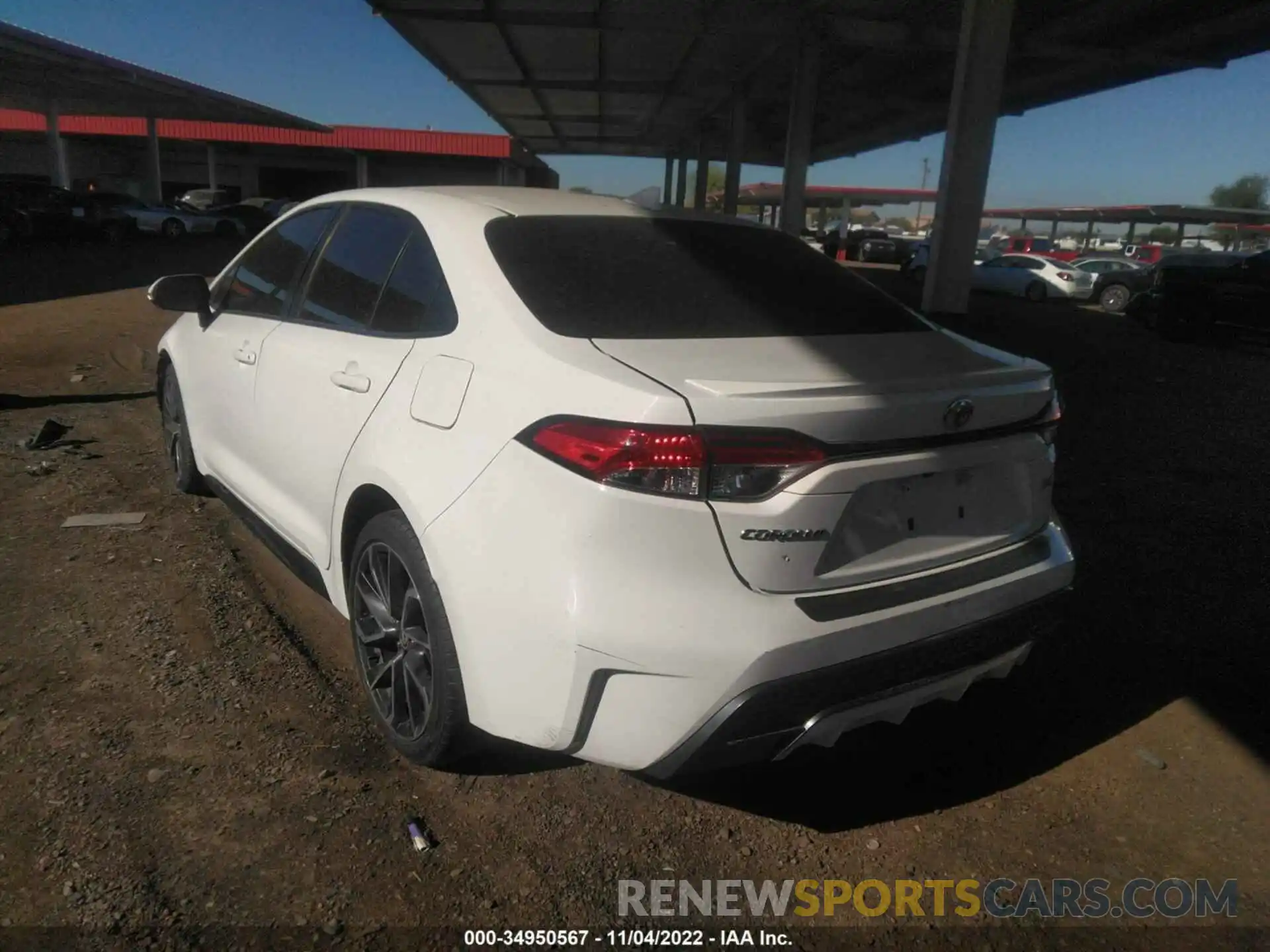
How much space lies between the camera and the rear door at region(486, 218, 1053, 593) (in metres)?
1.90

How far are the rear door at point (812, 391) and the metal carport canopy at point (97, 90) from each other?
23.4 meters

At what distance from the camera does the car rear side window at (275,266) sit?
11.0 feet

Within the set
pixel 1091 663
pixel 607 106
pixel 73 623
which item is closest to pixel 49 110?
pixel 607 106

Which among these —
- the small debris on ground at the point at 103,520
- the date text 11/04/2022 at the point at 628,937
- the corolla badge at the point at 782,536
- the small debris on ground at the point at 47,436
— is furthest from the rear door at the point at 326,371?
the small debris on ground at the point at 47,436

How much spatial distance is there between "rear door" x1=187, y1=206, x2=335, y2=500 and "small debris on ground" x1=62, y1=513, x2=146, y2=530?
59 centimetres

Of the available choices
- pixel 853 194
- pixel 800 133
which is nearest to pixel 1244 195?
pixel 853 194

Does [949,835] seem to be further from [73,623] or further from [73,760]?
[73,623]

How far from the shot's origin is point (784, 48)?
20.4m

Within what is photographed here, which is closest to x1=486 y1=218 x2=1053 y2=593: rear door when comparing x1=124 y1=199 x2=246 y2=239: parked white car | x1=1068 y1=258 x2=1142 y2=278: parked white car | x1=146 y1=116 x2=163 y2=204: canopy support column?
x1=1068 y1=258 x2=1142 y2=278: parked white car

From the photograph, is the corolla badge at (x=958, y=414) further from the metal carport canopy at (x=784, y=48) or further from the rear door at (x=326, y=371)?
the metal carport canopy at (x=784, y=48)

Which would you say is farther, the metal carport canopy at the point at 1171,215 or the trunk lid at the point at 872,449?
the metal carport canopy at the point at 1171,215

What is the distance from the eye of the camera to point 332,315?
116 inches

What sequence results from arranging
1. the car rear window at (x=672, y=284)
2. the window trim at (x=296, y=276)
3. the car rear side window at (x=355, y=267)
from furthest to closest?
the window trim at (x=296, y=276) < the car rear side window at (x=355, y=267) < the car rear window at (x=672, y=284)

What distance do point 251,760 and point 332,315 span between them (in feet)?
4.61
